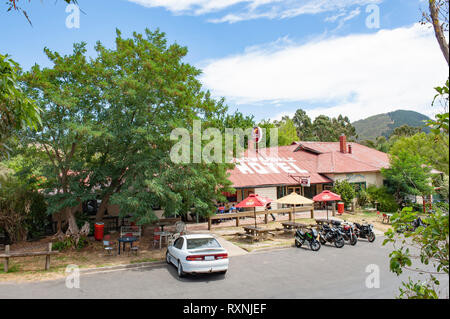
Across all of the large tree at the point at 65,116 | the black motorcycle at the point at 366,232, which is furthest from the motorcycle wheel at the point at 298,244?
the large tree at the point at 65,116

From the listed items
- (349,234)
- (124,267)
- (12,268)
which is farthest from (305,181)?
(12,268)

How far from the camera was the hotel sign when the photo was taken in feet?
94.1

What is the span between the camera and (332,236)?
16.2m

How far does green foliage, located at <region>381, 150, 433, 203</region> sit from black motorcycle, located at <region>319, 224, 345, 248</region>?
42.8 feet

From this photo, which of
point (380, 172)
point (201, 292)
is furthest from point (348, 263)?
point (380, 172)

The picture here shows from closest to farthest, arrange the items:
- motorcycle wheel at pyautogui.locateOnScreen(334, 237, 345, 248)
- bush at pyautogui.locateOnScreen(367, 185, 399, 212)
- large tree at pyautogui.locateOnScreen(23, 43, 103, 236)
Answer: large tree at pyautogui.locateOnScreen(23, 43, 103, 236) → motorcycle wheel at pyautogui.locateOnScreen(334, 237, 345, 248) → bush at pyautogui.locateOnScreen(367, 185, 399, 212)

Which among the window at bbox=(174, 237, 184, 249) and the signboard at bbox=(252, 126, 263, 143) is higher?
the signboard at bbox=(252, 126, 263, 143)

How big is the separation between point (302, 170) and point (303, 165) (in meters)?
1.62

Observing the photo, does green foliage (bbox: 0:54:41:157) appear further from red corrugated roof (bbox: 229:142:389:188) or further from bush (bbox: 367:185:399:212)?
bush (bbox: 367:185:399:212)

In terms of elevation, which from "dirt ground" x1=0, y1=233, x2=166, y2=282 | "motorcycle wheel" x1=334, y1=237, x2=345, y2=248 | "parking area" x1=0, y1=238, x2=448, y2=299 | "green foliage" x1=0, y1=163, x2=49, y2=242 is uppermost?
"green foliage" x1=0, y1=163, x2=49, y2=242

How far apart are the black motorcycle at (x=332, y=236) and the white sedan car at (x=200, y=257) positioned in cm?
731

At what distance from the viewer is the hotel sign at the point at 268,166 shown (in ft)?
94.1

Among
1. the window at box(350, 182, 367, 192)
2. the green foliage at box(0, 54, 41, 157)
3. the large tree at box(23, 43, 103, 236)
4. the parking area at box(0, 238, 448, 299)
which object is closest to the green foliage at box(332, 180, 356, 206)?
the window at box(350, 182, 367, 192)

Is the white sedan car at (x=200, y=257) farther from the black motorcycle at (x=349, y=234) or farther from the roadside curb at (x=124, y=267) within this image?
the black motorcycle at (x=349, y=234)
